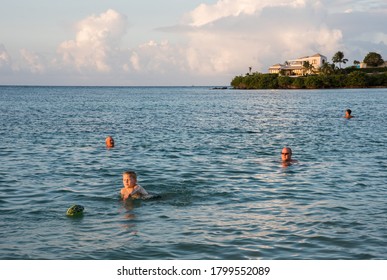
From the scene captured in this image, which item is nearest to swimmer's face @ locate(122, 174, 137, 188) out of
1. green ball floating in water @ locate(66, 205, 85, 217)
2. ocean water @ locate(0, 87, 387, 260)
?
ocean water @ locate(0, 87, 387, 260)

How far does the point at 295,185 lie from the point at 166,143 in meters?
15.9

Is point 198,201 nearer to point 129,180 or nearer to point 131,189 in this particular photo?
point 131,189

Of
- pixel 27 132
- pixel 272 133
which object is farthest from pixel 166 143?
Result: pixel 27 132

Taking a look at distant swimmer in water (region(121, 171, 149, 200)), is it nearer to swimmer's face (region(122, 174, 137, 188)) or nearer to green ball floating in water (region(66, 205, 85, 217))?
swimmer's face (region(122, 174, 137, 188))

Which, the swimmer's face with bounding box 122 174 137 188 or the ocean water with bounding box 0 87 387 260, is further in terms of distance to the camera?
the swimmer's face with bounding box 122 174 137 188

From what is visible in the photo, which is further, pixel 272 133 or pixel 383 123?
pixel 383 123

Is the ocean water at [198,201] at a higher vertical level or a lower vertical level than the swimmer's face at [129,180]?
lower

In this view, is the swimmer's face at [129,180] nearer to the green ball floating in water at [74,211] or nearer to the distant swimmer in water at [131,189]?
the distant swimmer in water at [131,189]

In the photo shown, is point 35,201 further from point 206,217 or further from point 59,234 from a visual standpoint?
point 206,217

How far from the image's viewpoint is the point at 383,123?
48.8 meters

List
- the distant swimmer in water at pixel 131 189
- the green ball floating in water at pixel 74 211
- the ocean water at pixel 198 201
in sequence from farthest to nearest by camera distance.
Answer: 1. the distant swimmer in water at pixel 131 189
2. the green ball floating in water at pixel 74 211
3. the ocean water at pixel 198 201

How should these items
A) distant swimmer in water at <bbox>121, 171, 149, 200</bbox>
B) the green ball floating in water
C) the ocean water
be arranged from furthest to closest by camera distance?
distant swimmer in water at <bbox>121, 171, 149, 200</bbox>
the green ball floating in water
the ocean water

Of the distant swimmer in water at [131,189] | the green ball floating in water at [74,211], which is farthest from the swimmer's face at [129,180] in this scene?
the green ball floating in water at [74,211]

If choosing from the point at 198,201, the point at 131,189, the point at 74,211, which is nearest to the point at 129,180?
the point at 131,189
